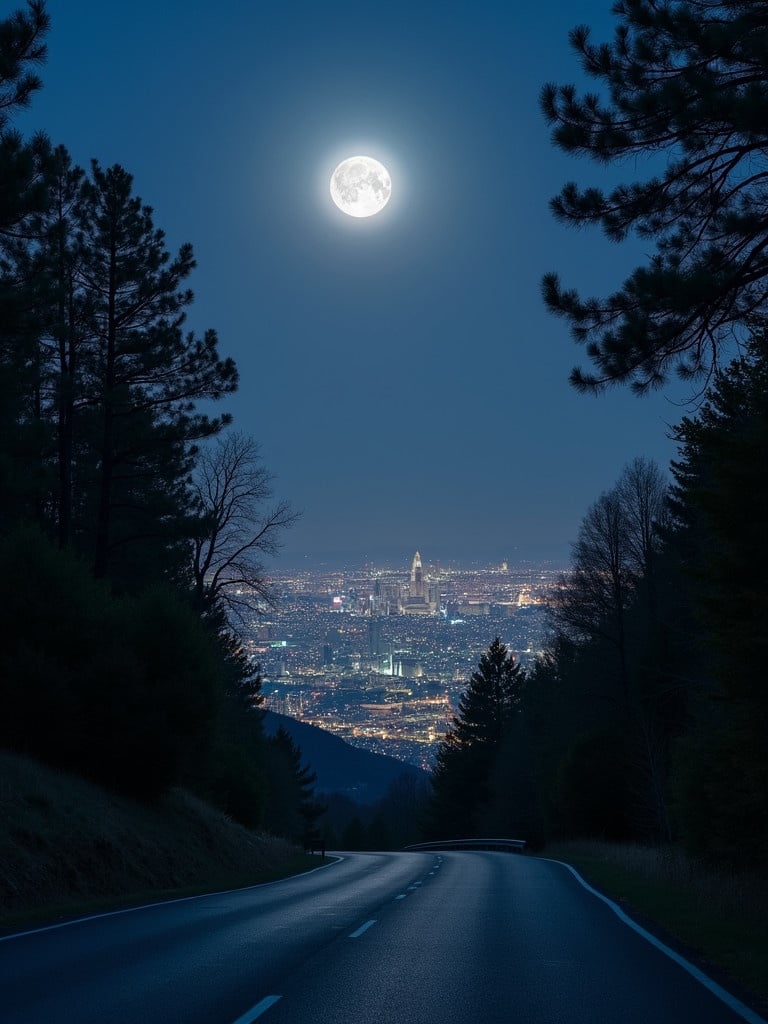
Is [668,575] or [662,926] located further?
[668,575]

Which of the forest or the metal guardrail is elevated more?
the forest

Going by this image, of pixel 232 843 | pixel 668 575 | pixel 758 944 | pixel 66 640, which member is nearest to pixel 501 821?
pixel 668 575

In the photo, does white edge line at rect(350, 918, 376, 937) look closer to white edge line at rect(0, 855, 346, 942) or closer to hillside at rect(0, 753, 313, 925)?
white edge line at rect(0, 855, 346, 942)

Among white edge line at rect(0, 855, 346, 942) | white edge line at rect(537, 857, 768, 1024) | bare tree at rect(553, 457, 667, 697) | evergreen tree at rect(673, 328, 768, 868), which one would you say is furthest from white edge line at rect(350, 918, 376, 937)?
bare tree at rect(553, 457, 667, 697)

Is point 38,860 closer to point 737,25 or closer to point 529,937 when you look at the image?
point 529,937

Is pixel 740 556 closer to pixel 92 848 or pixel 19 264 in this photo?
pixel 92 848
